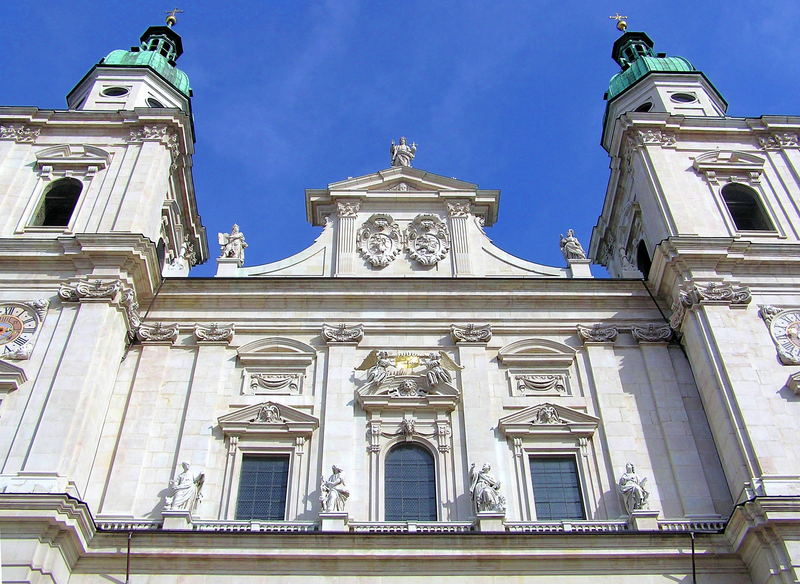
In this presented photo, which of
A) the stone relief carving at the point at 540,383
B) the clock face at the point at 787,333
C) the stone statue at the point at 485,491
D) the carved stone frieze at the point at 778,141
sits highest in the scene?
the carved stone frieze at the point at 778,141

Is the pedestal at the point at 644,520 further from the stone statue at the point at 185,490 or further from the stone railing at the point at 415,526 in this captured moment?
the stone statue at the point at 185,490

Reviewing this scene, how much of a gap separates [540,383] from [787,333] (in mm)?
5448

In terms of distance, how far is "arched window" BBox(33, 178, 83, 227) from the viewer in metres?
23.8

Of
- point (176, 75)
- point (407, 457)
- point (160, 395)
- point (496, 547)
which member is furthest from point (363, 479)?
point (176, 75)

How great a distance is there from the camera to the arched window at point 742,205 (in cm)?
2402

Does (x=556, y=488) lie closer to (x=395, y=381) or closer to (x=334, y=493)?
(x=395, y=381)

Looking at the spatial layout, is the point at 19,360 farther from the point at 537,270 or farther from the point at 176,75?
the point at 176,75

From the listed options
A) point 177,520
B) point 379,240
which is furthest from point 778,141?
point 177,520

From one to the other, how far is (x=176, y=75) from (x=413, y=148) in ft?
31.7

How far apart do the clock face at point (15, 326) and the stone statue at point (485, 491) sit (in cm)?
969

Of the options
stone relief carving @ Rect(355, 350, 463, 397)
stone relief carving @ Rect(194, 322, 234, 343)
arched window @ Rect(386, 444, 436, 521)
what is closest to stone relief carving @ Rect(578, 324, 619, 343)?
stone relief carving @ Rect(355, 350, 463, 397)

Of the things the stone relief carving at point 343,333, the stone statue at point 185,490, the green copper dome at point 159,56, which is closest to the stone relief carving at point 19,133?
the green copper dome at point 159,56

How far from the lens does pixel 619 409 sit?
63.4 feet

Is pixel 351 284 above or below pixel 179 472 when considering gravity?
above
